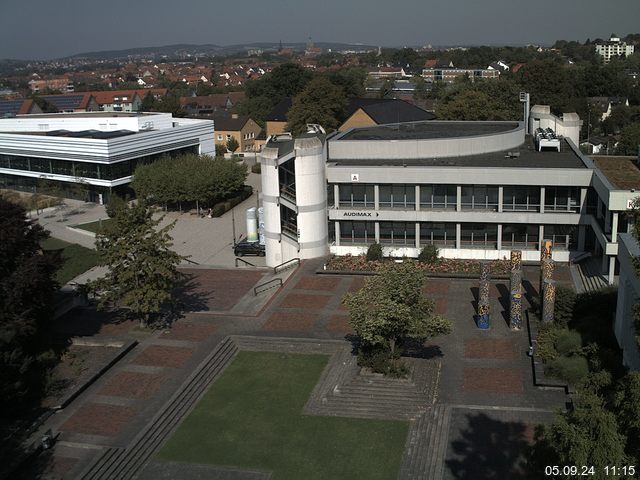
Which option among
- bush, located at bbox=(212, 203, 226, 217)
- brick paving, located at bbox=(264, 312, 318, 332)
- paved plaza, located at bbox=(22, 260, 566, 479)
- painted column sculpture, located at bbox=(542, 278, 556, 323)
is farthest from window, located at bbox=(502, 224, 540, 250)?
bush, located at bbox=(212, 203, 226, 217)

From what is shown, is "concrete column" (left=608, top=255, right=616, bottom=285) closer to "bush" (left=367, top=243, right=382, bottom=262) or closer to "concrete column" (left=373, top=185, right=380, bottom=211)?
"bush" (left=367, top=243, right=382, bottom=262)

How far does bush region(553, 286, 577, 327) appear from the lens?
1177 inches

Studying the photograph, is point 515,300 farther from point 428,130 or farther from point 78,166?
point 78,166

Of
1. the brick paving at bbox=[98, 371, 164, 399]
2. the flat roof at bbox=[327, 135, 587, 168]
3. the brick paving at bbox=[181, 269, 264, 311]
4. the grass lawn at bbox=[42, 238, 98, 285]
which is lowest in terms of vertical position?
the grass lawn at bbox=[42, 238, 98, 285]

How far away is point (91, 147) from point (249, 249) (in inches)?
1020

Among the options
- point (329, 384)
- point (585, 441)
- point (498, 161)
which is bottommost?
point (329, 384)

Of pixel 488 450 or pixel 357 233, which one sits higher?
pixel 357 233

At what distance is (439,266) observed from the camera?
129 ft

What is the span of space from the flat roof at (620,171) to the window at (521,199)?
3.84 meters

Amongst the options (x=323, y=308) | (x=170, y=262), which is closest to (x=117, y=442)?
(x=170, y=262)

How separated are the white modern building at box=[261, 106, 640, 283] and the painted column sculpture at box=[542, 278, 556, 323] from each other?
9.62 meters

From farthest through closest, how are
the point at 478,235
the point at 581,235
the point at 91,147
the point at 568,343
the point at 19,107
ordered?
the point at 19,107 → the point at 91,147 → the point at 478,235 → the point at 581,235 → the point at 568,343

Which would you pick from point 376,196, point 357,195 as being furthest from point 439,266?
point 357,195

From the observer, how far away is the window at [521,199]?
4012 cm
